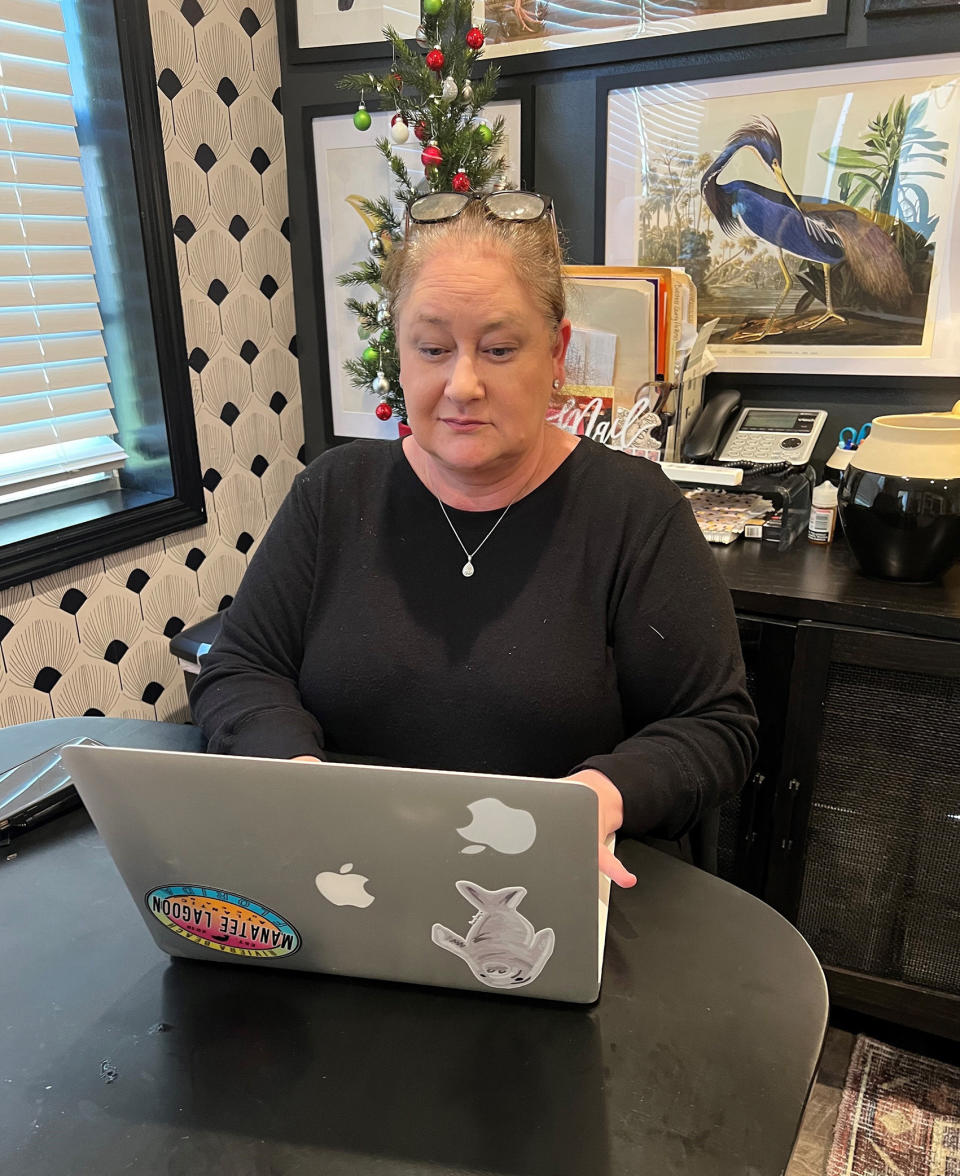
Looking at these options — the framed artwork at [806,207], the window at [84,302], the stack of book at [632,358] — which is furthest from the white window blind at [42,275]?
the framed artwork at [806,207]

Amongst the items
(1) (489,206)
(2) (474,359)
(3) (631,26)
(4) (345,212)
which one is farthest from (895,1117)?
(4) (345,212)

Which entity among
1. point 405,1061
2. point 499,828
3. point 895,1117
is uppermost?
point 499,828

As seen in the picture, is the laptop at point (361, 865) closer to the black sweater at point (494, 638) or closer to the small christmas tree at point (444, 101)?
the black sweater at point (494, 638)

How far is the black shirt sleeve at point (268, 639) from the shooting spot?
1083 millimetres

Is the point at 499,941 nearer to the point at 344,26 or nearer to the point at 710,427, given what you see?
the point at 710,427

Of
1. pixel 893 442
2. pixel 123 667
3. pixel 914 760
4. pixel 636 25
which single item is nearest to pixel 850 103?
pixel 636 25

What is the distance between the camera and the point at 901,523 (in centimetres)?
144

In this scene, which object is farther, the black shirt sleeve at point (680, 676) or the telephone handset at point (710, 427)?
the telephone handset at point (710, 427)

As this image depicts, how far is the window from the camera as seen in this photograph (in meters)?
1.73

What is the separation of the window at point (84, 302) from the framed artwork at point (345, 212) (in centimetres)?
48

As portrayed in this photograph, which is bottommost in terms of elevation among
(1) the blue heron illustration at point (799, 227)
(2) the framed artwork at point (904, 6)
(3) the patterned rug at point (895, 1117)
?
(3) the patterned rug at point (895, 1117)

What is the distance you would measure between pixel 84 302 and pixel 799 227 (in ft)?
4.93

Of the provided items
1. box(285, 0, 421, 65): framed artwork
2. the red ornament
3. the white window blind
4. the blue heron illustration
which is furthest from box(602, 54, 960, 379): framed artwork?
the white window blind

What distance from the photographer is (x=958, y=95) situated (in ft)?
5.35
